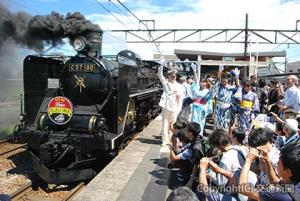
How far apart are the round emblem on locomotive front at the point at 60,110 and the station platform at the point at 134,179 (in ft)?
4.31

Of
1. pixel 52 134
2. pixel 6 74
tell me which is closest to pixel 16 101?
pixel 6 74

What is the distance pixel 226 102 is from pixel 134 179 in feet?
10.2

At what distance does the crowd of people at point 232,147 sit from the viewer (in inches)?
100

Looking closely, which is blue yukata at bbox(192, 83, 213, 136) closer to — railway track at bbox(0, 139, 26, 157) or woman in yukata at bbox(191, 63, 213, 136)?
woman in yukata at bbox(191, 63, 213, 136)

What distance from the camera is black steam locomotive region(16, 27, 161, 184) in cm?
737

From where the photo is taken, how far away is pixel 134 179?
630 centimetres

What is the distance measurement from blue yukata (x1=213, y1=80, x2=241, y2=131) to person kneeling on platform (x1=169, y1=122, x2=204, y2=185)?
Answer: 3.38 meters

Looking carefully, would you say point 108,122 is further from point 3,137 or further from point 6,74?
point 6,74

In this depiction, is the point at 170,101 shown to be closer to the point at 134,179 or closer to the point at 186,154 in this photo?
the point at 134,179

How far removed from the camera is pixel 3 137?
12.3 metres

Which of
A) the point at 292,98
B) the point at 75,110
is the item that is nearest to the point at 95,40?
the point at 75,110

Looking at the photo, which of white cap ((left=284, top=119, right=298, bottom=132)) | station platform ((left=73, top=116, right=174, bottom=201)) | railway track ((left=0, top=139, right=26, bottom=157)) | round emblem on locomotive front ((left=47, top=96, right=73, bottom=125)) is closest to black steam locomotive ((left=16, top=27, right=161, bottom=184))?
round emblem on locomotive front ((left=47, top=96, right=73, bottom=125))

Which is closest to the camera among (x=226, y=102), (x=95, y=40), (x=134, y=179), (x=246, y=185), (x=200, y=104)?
(x=246, y=185)

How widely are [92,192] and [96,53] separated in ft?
12.7
